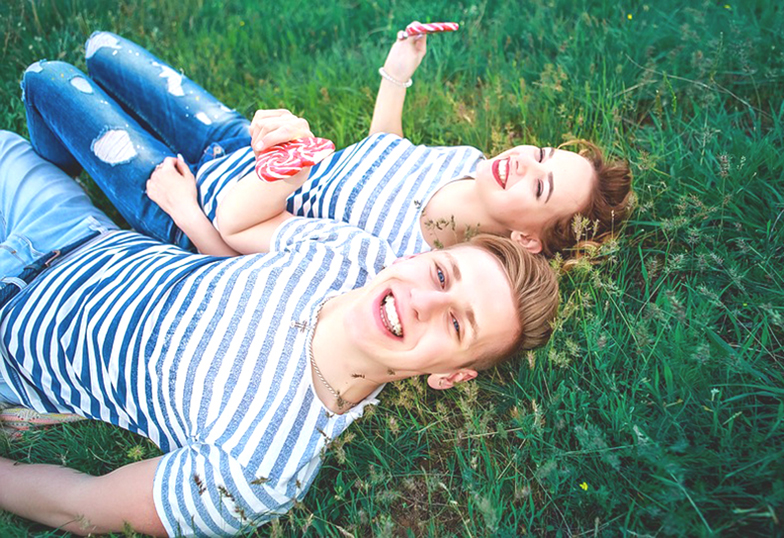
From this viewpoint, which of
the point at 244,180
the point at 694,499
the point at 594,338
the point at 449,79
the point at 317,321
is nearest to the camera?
the point at 694,499

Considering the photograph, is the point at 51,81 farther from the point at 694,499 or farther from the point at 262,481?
the point at 694,499

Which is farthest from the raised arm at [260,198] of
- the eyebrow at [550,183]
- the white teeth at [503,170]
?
the eyebrow at [550,183]

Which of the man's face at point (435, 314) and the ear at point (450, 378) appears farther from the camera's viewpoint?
the ear at point (450, 378)

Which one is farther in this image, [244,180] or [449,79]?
[449,79]

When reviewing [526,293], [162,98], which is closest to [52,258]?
[162,98]

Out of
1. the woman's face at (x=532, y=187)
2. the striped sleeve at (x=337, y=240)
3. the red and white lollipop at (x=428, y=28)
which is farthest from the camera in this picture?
the red and white lollipop at (x=428, y=28)

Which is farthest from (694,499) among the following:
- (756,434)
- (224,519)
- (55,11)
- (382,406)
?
(55,11)

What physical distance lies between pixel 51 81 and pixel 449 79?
2.55 meters

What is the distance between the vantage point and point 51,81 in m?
3.25

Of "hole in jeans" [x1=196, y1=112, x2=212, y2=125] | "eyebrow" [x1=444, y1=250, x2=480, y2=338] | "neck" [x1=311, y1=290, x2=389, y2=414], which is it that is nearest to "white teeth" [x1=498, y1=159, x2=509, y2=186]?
"eyebrow" [x1=444, y1=250, x2=480, y2=338]

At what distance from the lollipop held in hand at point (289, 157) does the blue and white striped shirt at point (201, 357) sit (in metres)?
0.35

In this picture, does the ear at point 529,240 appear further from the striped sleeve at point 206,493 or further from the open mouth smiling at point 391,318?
the striped sleeve at point 206,493

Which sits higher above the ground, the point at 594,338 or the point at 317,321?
the point at 317,321

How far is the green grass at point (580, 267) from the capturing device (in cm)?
222
